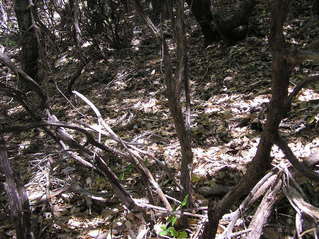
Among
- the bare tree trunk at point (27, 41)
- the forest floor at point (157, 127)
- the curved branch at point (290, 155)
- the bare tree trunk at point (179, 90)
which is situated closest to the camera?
the curved branch at point (290, 155)

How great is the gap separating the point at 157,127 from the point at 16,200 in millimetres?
2304

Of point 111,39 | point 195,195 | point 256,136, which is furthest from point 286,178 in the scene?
point 111,39

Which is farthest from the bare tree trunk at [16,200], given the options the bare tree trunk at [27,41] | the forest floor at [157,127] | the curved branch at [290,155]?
the bare tree trunk at [27,41]

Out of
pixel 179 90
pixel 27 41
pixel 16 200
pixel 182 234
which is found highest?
pixel 27 41

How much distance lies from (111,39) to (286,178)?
5.88 metres

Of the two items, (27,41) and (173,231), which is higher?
(27,41)

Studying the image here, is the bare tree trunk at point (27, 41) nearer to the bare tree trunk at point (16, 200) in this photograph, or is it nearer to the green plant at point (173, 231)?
the bare tree trunk at point (16, 200)

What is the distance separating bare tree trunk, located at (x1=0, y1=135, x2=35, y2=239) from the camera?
1.70 m

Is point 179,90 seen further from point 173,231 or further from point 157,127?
point 157,127

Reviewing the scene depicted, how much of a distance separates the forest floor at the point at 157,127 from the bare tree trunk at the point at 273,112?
40 centimetres

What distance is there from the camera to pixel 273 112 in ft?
4.65

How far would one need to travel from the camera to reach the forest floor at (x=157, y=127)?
240 centimetres

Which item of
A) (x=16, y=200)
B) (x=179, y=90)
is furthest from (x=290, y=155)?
(x=16, y=200)

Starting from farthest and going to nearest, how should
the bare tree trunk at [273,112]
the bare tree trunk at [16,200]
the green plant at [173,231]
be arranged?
the green plant at [173,231] → the bare tree trunk at [16,200] → the bare tree trunk at [273,112]
